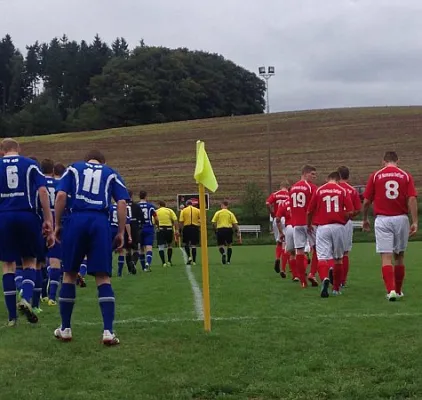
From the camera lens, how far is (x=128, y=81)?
344 feet

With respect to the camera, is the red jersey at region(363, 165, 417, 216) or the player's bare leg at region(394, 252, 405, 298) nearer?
Result: the red jersey at region(363, 165, 417, 216)

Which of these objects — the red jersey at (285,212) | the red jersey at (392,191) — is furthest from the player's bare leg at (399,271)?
the red jersey at (285,212)

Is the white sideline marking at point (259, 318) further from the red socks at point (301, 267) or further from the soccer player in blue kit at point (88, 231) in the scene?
the red socks at point (301, 267)

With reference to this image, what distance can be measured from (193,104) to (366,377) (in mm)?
103483

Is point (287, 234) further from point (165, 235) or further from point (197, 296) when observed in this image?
point (165, 235)

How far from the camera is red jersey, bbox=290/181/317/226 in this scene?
40.8ft

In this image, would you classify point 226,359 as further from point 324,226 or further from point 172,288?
point 172,288

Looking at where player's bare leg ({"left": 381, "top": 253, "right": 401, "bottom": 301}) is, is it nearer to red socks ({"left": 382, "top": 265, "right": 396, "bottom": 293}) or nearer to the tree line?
red socks ({"left": 382, "top": 265, "right": 396, "bottom": 293})

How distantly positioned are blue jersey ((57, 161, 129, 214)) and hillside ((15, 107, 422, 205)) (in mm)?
43080

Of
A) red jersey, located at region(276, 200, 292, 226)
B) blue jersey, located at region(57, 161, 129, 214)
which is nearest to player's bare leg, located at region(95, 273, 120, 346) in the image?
blue jersey, located at region(57, 161, 129, 214)

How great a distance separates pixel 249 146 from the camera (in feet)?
219

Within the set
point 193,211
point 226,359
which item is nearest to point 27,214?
point 226,359

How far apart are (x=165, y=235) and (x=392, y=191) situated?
11.4 metres

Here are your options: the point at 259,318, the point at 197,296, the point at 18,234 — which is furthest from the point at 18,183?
the point at 197,296
